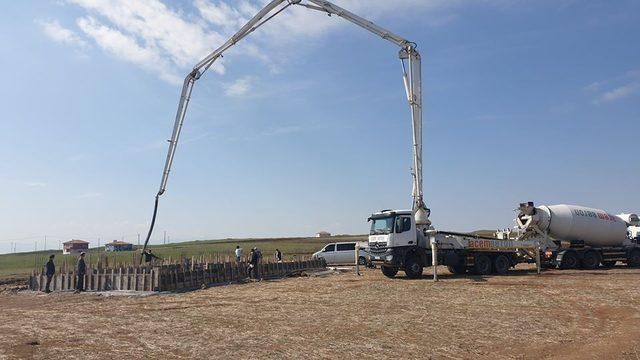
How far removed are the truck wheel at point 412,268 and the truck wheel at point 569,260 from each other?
9091mm

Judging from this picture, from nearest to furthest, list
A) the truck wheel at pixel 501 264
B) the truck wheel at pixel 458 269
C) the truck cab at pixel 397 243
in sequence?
the truck cab at pixel 397 243, the truck wheel at pixel 458 269, the truck wheel at pixel 501 264

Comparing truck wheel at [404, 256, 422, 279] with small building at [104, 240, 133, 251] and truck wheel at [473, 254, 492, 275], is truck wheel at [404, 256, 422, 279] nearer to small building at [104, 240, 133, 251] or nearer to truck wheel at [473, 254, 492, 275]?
truck wheel at [473, 254, 492, 275]

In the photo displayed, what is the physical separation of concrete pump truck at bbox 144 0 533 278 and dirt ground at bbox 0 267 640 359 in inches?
127

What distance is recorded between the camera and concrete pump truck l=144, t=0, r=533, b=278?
24844 mm

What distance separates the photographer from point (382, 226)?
25172 millimetres

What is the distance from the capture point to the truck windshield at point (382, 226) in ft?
81.7

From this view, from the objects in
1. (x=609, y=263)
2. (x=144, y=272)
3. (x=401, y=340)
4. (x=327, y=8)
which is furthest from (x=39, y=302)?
(x=609, y=263)

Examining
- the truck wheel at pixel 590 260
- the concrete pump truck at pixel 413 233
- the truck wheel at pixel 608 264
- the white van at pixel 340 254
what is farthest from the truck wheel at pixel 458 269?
the white van at pixel 340 254

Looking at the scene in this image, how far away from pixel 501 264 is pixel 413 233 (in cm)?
579

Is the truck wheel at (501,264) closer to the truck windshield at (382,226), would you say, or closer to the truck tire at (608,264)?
the truck windshield at (382,226)

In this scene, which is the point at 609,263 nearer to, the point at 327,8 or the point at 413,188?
the point at 413,188

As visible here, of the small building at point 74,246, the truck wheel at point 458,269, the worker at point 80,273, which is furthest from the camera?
the small building at point 74,246

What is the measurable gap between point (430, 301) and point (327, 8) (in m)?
16.0

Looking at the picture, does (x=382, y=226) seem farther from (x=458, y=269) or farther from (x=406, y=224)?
(x=458, y=269)
